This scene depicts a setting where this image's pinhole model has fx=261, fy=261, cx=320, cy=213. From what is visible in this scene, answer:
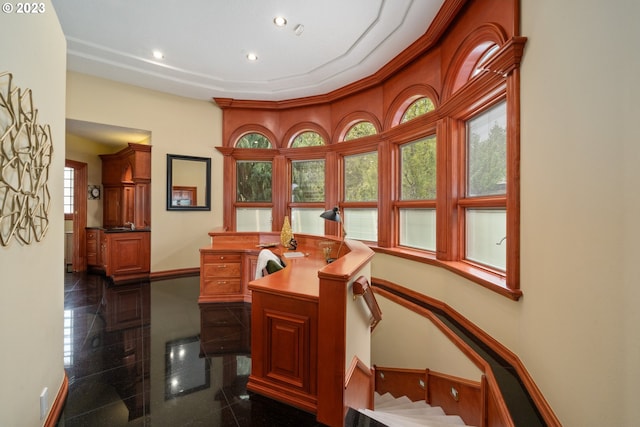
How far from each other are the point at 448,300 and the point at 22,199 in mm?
3233

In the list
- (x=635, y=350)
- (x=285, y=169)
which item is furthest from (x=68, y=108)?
(x=635, y=350)

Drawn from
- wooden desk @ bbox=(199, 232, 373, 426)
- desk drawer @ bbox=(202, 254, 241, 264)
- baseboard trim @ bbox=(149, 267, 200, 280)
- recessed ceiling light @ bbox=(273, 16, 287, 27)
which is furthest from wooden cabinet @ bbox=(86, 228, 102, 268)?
recessed ceiling light @ bbox=(273, 16, 287, 27)

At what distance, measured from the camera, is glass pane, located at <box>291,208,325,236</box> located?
4941 millimetres

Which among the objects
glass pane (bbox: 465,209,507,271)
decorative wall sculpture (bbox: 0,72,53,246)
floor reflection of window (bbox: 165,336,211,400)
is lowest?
floor reflection of window (bbox: 165,336,211,400)

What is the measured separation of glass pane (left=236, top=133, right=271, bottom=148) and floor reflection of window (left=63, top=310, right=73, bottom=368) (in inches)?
141

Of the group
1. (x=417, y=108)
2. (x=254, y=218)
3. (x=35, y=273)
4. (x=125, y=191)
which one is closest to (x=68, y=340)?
(x=35, y=273)

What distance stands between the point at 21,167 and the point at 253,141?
4265 mm

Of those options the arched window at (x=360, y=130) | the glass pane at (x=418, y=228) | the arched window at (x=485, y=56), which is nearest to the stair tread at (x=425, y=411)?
the glass pane at (x=418, y=228)

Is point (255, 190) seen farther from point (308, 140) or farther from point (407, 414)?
point (407, 414)

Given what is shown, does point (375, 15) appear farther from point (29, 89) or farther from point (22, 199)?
point (22, 199)

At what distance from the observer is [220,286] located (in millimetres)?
3607

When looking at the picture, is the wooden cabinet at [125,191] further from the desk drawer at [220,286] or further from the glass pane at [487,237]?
the glass pane at [487,237]

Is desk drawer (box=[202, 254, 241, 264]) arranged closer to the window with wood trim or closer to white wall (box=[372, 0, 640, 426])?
the window with wood trim

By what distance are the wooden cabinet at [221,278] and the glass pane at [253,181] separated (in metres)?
1.86
